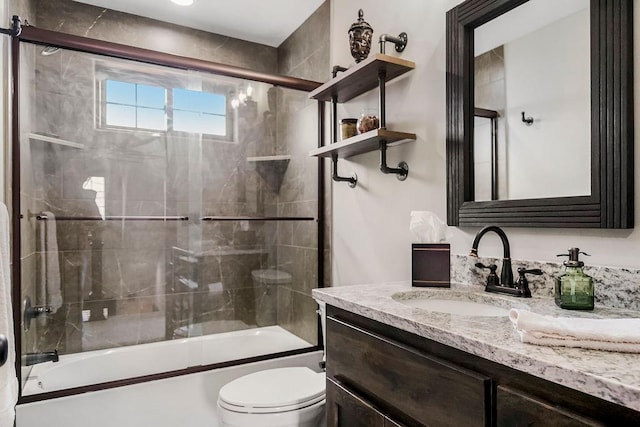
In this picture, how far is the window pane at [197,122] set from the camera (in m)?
2.74

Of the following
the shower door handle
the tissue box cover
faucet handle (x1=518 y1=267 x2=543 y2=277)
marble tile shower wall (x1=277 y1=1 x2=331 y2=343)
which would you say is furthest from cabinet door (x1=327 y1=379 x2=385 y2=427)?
marble tile shower wall (x1=277 y1=1 x2=331 y2=343)

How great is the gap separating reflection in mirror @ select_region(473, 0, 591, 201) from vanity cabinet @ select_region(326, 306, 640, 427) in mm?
663

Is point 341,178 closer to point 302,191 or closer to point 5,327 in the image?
point 302,191

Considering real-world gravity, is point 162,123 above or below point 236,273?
above

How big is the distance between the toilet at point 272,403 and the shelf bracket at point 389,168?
103 centimetres

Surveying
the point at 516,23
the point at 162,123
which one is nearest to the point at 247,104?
the point at 162,123

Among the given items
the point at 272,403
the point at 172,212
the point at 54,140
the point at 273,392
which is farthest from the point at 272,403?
the point at 54,140

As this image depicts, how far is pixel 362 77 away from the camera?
1874mm

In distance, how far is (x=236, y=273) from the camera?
9.76 ft

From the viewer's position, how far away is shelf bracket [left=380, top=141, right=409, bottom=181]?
70.3 inches

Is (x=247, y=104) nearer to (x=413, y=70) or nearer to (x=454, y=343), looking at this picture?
(x=413, y=70)

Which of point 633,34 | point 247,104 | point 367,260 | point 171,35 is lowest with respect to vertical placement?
point 367,260

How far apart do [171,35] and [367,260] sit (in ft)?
7.20

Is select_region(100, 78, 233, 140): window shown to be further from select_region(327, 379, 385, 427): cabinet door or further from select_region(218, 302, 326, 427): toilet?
select_region(327, 379, 385, 427): cabinet door
